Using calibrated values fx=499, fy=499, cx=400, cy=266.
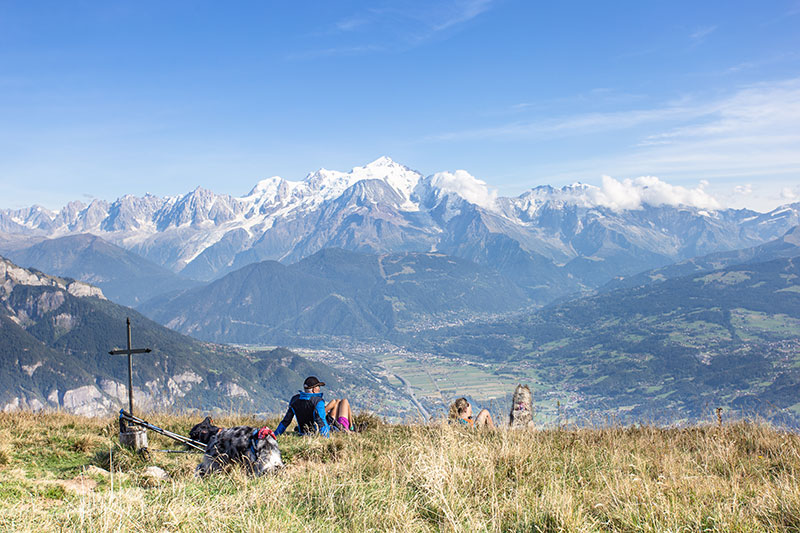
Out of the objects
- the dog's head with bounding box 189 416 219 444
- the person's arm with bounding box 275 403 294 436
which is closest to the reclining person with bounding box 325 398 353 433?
the person's arm with bounding box 275 403 294 436

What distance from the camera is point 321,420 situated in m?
12.6

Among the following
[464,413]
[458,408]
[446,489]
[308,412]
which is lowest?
[464,413]

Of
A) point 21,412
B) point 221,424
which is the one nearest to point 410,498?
point 221,424

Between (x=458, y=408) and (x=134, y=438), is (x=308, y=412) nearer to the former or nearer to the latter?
(x=134, y=438)

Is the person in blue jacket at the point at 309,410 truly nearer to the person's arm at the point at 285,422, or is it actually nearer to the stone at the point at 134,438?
the person's arm at the point at 285,422

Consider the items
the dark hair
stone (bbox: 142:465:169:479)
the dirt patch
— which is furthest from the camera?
the dark hair

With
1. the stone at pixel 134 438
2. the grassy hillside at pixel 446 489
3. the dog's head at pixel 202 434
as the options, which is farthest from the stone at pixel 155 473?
the dog's head at pixel 202 434

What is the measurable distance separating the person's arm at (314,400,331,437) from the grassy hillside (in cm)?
170

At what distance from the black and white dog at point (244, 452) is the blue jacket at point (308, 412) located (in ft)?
11.1

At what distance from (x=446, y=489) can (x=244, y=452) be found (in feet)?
13.4

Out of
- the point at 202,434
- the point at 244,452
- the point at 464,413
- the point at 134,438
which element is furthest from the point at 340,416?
the point at 244,452

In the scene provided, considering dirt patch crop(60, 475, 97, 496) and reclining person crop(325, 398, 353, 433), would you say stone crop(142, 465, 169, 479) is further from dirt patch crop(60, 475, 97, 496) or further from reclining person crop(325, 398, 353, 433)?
reclining person crop(325, 398, 353, 433)

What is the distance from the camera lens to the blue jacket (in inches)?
496

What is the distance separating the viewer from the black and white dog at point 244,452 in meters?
8.63
